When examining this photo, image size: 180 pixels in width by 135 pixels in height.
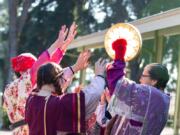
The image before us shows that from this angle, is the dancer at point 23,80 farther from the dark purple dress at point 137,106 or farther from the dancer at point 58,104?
the dark purple dress at point 137,106

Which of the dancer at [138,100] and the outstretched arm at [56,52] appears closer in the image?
the dancer at [138,100]

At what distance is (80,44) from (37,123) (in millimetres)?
10942

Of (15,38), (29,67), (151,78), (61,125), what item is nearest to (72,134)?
(61,125)

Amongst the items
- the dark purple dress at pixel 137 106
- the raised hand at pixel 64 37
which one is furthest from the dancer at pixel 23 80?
the dark purple dress at pixel 137 106

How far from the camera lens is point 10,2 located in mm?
26906

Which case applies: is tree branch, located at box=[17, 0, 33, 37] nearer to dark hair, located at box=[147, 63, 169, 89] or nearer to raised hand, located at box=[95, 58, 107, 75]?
raised hand, located at box=[95, 58, 107, 75]

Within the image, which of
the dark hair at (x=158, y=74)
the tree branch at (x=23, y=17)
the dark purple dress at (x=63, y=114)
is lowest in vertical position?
the dark purple dress at (x=63, y=114)

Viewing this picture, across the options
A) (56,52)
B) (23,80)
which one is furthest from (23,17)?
(56,52)

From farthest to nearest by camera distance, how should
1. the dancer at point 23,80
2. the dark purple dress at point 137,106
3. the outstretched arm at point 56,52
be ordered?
the dancer at point 23,80 < the outstretched arm at point 56,52 < the dark purple dress at point 137,106

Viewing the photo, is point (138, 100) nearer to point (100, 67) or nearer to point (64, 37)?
point (100, 67)

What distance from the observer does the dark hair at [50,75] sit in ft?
13.0

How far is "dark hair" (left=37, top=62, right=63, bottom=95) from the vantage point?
13.0 ft

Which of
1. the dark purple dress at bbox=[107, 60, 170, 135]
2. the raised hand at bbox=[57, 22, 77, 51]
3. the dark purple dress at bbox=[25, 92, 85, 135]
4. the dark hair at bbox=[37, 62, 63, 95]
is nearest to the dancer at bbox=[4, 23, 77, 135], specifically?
the raised hand at bbox=[57, 22, 77, 51]

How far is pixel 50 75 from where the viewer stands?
3967mm
